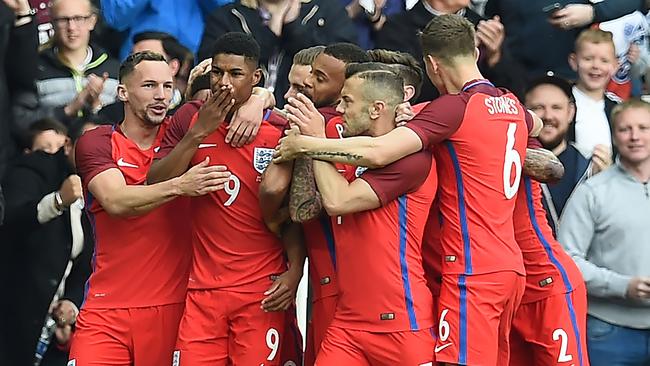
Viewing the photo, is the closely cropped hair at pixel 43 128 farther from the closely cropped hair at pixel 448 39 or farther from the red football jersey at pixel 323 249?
the closely cropped hair at pixel 448 39

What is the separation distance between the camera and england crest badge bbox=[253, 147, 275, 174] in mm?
7730

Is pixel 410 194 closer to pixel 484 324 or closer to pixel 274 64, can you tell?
pixel 484 324

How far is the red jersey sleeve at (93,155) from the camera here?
7.87 m

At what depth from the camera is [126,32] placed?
447 inches

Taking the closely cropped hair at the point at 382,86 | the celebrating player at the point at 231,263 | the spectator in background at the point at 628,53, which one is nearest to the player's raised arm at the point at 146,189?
the celebrating player at the point at 231,263

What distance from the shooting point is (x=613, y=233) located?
9133 mm

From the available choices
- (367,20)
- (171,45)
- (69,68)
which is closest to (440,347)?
(171,45)

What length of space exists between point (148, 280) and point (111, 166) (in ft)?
2.33

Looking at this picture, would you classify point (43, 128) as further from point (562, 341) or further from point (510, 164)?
point (562, 341)

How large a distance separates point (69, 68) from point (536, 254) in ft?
14.4

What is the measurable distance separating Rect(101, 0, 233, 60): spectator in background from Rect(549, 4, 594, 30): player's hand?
2704 mm

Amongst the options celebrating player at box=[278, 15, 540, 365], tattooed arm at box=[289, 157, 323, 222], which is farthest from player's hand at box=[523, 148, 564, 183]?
tattooed arm at box=[289, 157, 323, 222]

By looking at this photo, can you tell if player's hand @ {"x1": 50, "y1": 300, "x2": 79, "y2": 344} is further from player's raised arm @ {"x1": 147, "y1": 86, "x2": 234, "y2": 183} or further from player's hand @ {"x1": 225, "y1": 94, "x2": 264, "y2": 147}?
player's hand @ {"x1": 225, "y1": 94, "x2": 264, "y2": 147}

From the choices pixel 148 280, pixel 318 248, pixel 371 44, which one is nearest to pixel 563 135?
pixel 371 44
